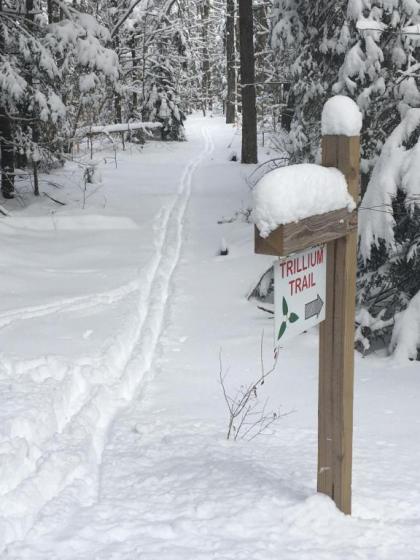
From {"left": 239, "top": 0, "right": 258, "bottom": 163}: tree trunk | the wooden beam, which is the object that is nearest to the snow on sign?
the wooden beam

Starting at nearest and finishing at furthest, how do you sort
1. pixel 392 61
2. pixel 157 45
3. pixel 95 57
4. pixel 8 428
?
1. pixel 8 428
2. pixel 392 61
3. pixel 95 57
4. pixel 157 45

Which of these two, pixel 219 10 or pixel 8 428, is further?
pixel 219 10

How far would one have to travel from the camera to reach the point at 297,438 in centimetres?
454

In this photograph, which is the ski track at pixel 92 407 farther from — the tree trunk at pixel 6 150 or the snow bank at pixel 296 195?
the tree trunk at pixel 6 150

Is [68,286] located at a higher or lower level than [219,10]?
lower

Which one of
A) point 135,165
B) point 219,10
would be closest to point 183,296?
point 135,165

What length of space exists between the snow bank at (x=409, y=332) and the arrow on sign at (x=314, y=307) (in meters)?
3.14

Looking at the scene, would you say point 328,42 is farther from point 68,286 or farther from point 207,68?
point 207,68

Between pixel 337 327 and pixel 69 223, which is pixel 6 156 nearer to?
A: pixel 69 223

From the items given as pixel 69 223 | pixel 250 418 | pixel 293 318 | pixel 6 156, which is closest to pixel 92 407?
pixel 250 418

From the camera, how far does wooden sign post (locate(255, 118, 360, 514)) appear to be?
3.05m

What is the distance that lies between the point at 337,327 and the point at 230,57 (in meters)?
32.5

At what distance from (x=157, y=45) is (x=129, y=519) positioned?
94.7 feet

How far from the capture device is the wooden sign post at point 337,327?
3.05 metres
